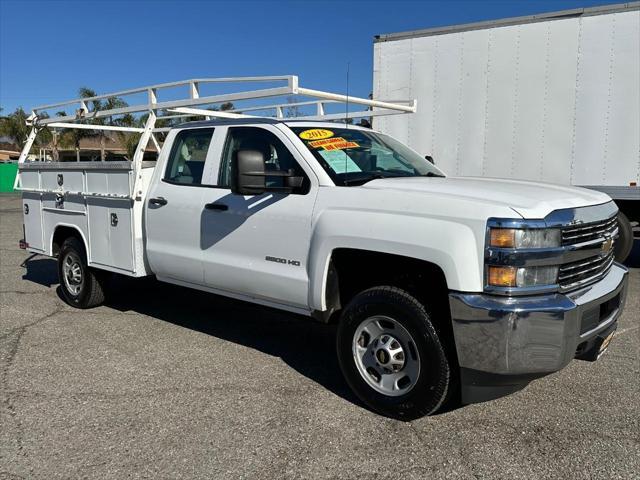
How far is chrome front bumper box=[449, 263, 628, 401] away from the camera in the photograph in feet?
10.1

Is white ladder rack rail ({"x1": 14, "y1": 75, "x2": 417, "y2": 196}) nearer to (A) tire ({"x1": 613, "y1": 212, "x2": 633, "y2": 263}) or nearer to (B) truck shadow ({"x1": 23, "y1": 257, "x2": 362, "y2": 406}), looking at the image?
(B) truck shadow ({"x1": 23, "y1": 257, "x2": 362, "y2": 406})

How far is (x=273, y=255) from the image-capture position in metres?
4.24

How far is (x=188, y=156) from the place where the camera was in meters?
5.16

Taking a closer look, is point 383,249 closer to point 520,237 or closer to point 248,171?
point 520,237

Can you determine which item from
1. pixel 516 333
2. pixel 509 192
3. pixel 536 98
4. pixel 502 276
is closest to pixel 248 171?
pixel 509 192

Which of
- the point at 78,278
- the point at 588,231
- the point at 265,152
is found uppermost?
the point at 265,152

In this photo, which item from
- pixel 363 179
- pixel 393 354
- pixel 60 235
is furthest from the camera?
pixel 60 235

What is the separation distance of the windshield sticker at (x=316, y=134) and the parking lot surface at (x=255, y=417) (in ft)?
5.93

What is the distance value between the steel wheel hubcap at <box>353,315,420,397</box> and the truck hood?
34.1 inches

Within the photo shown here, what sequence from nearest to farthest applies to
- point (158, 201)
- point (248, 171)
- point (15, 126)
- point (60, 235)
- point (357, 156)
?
1. point (248, 171)
2. point (357, 156)
3. point (158, 201)
4. point (60, 235)
5. point (15, 126)

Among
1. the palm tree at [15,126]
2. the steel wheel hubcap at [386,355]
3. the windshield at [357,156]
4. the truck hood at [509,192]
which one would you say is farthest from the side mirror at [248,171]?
the palm tree at [15,126]

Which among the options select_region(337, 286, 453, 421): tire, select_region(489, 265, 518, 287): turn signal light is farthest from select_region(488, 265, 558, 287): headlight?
select_region(337, 286, 453, 421): tire

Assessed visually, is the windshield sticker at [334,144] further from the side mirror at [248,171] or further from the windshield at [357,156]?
the side mirror at [248,171]

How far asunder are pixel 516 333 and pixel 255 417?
171cm
